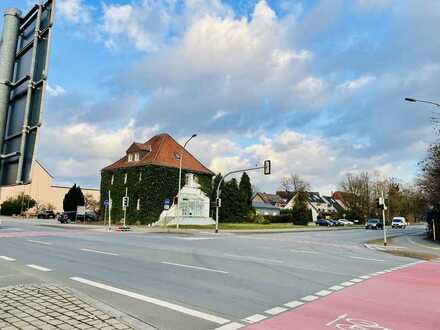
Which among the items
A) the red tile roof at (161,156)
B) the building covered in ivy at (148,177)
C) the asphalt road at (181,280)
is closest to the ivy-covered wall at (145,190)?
the building covered in ivy at (148,177)

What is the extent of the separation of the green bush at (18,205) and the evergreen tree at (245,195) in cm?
4401

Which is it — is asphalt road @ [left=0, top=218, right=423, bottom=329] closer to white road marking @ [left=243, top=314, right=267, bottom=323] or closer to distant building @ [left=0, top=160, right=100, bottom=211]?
white road marking @ [left=243, top=314, right=267, bottom=323]

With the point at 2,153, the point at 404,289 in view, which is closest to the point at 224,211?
the point at 404,289

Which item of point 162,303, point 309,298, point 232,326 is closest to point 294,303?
point 309,298

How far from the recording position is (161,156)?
1866 inches

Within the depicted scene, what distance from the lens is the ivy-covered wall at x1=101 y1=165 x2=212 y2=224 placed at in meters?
44.6

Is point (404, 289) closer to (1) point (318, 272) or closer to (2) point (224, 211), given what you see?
(1) point (318, 272)

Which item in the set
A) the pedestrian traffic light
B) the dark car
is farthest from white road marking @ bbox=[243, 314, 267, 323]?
the dark car

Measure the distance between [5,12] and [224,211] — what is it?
5922cm

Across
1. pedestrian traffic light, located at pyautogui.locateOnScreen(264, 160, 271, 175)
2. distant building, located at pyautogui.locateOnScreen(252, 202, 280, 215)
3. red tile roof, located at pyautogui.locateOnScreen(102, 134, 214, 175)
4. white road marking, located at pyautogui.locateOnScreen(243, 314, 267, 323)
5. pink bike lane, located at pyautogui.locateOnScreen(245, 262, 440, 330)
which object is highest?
red tile roof, located at pyautogui.locateOnScreen(102, 134, 214, 175)

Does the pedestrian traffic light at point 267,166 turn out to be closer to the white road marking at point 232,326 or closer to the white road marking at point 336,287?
the white road marking at point 336,287

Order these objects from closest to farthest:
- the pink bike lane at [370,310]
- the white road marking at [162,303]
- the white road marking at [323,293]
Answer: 1. the pink bike lane at [370,310]
2. the white road marking at [162,303]
3. the white road marking at [323,293]

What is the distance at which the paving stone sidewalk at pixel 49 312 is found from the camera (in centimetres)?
512

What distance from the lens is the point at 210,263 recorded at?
1251cm
